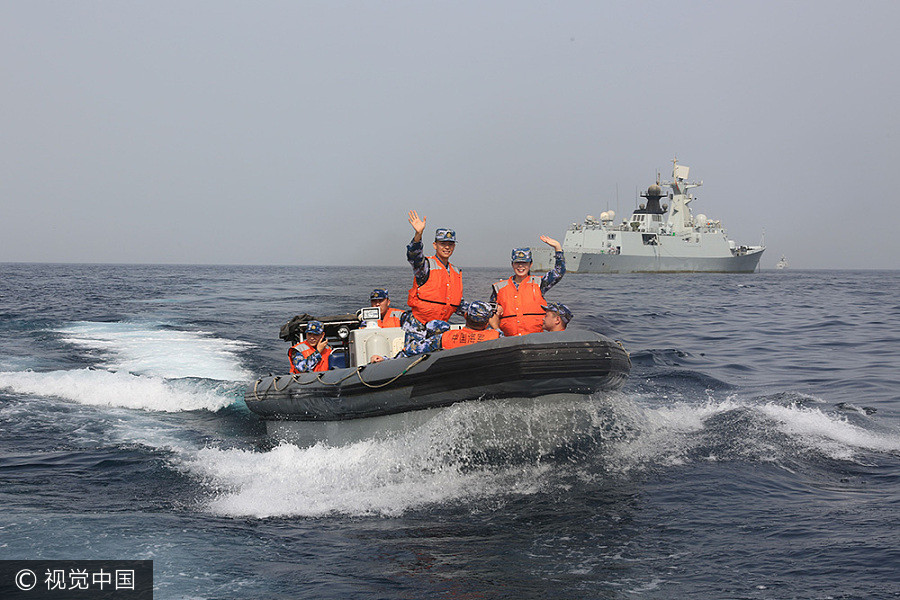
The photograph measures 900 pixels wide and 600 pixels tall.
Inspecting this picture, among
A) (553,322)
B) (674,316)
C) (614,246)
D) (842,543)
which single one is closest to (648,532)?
(842,543)

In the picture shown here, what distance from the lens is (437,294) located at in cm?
740

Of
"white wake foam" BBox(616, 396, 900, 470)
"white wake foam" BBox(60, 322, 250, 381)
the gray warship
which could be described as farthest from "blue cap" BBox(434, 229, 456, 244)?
the gray warship

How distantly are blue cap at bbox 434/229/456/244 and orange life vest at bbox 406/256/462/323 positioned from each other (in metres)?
0.23

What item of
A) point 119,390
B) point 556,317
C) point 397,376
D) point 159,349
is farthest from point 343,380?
point 159,349

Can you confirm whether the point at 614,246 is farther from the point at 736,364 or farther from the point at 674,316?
the point at 736,364

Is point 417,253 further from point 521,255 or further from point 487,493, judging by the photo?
point 487,493

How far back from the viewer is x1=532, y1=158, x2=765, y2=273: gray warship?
210 feet

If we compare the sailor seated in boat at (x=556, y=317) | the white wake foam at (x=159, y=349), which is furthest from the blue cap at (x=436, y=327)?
the white wake foam at (x=159, y=349)

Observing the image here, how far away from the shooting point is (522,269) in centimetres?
719

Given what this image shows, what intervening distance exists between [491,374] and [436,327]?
A: 113 cm

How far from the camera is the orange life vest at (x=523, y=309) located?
719 cm

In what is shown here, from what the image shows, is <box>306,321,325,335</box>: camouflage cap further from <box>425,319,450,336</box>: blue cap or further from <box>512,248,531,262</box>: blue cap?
<box>512,248,531,262</box>: blue cap

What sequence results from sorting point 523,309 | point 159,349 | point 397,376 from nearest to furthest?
point 397,376 < point 523,309 < point 159,349

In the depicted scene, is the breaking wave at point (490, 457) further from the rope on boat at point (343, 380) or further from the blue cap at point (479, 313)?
the blue cap at point (479, 313)
